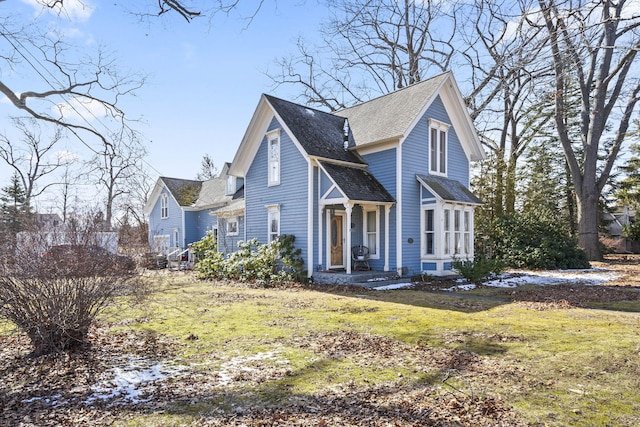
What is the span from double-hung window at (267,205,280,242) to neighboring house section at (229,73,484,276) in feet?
0.15

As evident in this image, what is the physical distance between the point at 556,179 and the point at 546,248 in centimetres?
1933

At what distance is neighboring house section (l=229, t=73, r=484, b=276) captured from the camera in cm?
1477

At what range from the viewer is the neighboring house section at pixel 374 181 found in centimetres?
1477

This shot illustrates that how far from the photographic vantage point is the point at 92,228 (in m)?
5.56

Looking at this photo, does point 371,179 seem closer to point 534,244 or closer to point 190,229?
point 534,244

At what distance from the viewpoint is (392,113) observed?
16016mm

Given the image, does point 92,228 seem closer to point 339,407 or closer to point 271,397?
point 271,397

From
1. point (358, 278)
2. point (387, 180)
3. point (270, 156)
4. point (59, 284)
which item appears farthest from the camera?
point (270, 156)

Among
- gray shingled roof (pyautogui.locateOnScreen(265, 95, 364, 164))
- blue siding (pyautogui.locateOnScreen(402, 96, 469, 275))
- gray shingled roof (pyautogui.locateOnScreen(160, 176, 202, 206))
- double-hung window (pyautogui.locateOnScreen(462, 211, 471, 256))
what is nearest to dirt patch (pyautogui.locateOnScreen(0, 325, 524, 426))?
blue siding (pyautogui.locateOnScreen(402, 96, 469, 275))

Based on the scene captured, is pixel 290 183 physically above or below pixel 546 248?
above

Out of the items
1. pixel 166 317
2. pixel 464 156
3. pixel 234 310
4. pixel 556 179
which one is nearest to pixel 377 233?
pixel 464 156

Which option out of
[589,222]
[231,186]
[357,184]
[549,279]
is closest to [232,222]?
[231,186]

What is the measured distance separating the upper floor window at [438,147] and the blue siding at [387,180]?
2.06 meters

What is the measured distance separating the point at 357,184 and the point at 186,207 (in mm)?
17320
